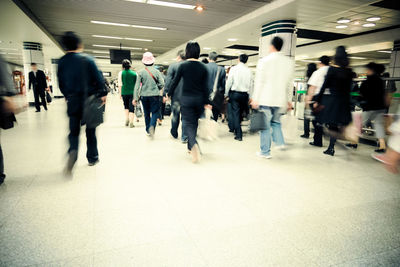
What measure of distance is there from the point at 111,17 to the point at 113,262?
869 centimetres

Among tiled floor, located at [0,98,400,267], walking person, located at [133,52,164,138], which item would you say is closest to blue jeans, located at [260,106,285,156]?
tiled floor, located at [0,98,400,267]

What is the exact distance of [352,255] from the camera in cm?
155

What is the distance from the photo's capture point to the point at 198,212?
80.8 inches

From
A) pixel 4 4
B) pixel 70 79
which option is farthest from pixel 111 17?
pixel 70 79

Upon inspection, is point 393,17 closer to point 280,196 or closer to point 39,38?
point 280,196

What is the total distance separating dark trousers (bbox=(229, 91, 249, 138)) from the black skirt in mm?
1914

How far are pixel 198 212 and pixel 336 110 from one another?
2.30m

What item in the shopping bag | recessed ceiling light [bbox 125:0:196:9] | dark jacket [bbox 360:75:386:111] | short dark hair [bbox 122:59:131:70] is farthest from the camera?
recessed ceiling light [bbox 125:0:196:9]

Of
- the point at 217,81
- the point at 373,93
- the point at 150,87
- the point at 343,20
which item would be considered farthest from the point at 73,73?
the point at 343,20

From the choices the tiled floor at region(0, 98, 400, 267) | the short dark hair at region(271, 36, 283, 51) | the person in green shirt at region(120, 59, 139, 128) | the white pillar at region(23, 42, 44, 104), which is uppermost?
the white pillar at region(23, 42, 44, 104)

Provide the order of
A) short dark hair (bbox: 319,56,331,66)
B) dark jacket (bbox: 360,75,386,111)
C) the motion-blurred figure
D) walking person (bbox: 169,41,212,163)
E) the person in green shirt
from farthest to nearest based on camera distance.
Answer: the person in green shirt → short dark hair (bbox: 319,56,331,66) → dark jacket (bbox: 360,75,386,111) → walking person (bbox: 169,41,212,163) → the motion-blurred figure

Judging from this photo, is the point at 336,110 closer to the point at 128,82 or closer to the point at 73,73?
the point at 73,73

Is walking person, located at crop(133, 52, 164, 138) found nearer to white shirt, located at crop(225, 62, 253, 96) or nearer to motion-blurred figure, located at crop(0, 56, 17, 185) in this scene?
white shirt, located at crop(225, 62, 253, 96)

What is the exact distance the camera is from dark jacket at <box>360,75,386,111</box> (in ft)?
11.6
